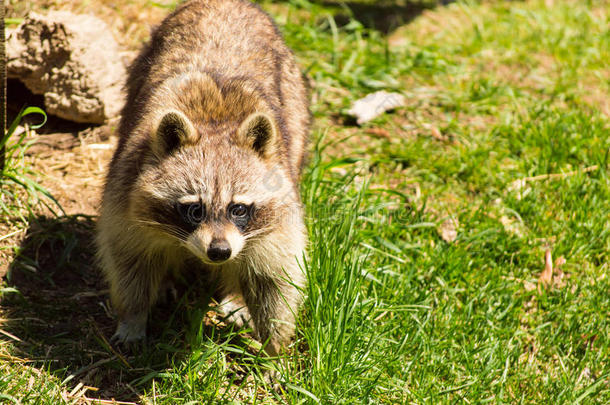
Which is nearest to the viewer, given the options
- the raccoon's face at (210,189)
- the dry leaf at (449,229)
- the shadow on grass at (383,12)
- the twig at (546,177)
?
the raccoon's face at (210,189)

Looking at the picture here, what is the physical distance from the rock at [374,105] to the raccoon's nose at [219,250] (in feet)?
8.96

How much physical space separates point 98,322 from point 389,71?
3481mm

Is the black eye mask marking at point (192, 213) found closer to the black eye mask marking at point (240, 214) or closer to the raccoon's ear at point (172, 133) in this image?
the black eye mask marking at point (240, 214)

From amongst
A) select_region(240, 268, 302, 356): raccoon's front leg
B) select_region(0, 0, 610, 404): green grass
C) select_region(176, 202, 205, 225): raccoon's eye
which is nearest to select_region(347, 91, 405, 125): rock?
select_region(0, 0, 610, 404): green grass

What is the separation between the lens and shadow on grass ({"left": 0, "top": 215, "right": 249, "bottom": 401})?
11.8 ft

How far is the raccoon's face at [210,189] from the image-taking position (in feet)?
11.2

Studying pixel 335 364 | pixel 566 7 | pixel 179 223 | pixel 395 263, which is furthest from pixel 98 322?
pixel 566 7

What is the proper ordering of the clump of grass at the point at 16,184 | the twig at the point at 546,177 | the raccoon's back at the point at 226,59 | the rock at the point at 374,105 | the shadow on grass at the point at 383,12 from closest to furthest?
the raccoon's back at the point at 226,59
the clump of grass at the point at 16,184
the twig at the point at 546,177
the rock at the point at 374,105
the shadow on grass at the point at 383,12

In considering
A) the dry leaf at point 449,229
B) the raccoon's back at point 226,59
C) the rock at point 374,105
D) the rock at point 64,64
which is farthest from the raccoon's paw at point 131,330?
the rock at point 374,105

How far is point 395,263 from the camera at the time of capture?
14.6 ft

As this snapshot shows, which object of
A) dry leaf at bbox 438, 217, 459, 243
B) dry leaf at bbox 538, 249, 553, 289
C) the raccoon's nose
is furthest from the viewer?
dry leaf at bbox 438, 217, 459, 243

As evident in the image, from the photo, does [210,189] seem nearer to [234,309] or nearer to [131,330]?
[131,330]

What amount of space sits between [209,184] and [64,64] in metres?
2.14

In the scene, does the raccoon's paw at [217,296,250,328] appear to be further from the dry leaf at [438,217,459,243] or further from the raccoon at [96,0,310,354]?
the dry leaf at [438,217,459,243]
